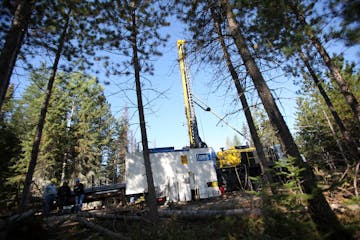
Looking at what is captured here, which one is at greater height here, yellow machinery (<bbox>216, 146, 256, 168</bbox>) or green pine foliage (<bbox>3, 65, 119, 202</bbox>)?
green pine foliage (<bbox>3, 65, 119, 202</bbox>)

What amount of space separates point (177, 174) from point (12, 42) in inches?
334

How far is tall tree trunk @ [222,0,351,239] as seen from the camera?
338 centimetres

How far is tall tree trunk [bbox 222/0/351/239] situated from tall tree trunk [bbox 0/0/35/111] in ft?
17.6

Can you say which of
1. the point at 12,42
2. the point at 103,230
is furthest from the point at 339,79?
the point at 12,42

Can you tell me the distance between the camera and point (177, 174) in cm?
1058

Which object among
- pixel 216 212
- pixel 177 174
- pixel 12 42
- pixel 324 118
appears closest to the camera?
pixel 12 42

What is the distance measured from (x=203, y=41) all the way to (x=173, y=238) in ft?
18.3

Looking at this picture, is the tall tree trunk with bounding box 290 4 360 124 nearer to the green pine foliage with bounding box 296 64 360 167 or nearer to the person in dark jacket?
the green pine foliage with bounding box 296 64 360 167

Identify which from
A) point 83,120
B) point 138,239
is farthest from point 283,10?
point 83,120

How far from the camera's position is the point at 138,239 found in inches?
167

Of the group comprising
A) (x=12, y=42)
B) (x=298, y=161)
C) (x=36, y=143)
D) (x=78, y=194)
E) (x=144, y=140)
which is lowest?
(x=298, y=161)

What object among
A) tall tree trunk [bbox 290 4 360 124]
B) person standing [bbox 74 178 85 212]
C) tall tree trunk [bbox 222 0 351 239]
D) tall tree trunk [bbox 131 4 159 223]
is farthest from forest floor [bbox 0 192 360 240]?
tall tree trunk [bbox 290 4 360 124]

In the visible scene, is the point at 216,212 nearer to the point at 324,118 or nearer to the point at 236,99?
the point at 236,99

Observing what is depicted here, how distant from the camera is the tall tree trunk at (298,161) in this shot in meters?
3.38
